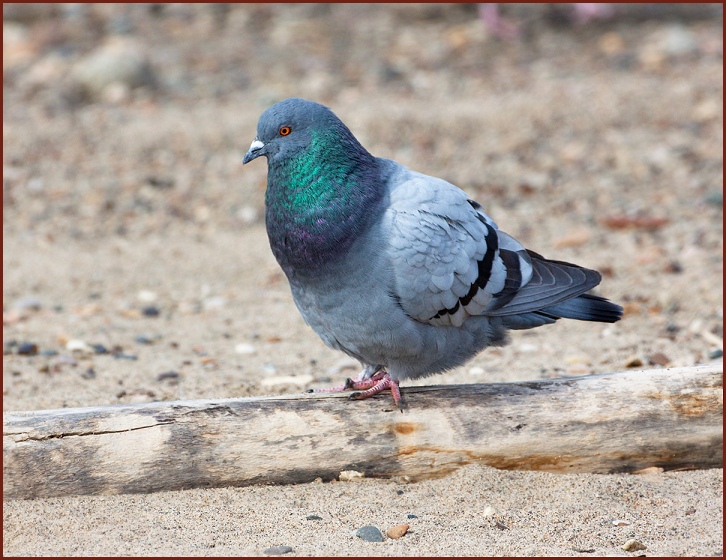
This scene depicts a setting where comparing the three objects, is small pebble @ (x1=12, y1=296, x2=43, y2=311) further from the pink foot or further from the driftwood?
the pink foot

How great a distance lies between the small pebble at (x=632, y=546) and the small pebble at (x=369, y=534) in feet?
2.92

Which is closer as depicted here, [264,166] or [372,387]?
[372,387]

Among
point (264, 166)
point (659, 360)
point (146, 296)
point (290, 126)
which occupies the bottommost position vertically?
point (659, 360)

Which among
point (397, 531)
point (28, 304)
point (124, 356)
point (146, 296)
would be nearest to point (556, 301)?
point (397, 531)

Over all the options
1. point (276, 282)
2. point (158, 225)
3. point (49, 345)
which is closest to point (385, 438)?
point (49, 345)

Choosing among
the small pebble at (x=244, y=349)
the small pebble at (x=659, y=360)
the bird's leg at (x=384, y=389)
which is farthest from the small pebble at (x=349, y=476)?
the small pebble at (x=659, y=360)

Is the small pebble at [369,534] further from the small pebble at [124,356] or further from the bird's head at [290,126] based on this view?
the small pebble at [124,356]

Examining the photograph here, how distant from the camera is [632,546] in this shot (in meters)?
3.31

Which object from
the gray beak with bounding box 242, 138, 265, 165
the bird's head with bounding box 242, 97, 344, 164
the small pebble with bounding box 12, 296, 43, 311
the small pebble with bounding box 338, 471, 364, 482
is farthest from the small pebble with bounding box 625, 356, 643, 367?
the small pebble with bounding box 12, 296, 43, 311

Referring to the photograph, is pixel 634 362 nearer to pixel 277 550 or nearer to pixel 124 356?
pixel 277 550

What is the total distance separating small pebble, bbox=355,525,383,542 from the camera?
3.33 m

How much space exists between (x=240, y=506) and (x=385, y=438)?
638mm

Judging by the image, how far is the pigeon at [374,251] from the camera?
147 inches

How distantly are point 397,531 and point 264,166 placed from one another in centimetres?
558
